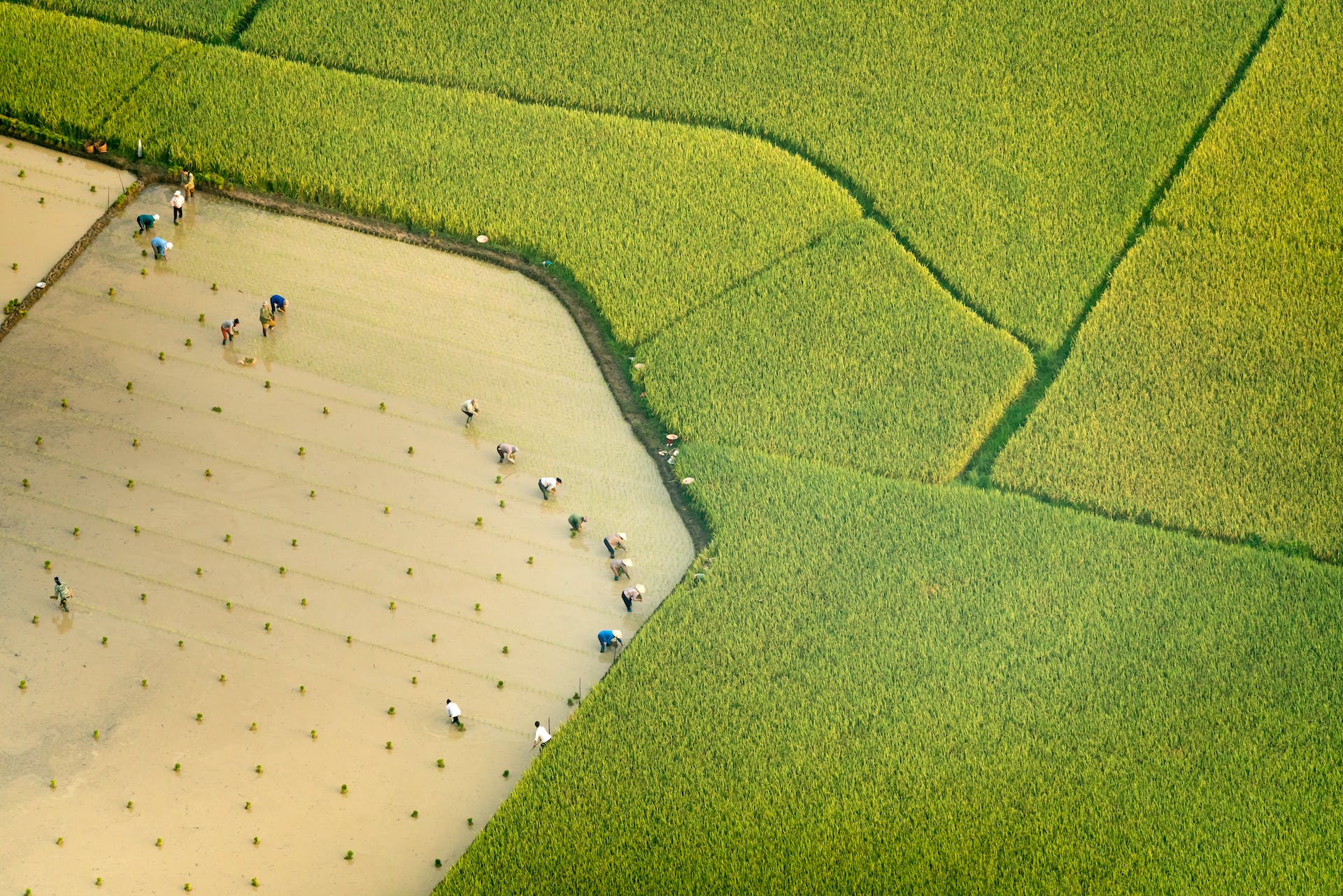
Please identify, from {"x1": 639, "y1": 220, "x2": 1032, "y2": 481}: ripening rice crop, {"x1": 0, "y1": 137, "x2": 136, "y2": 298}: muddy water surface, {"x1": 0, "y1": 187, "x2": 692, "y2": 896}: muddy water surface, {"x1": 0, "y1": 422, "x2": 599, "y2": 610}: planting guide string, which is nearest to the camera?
{"x1": 0, "y1": 187, "x2": 692, "y2": 896}: muddy water surface

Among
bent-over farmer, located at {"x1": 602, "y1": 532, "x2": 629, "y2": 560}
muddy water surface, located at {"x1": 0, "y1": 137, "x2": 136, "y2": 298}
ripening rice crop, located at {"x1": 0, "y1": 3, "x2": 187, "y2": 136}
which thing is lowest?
bent-over farmer, located at {"x1": 602, "y1": 532, "x2": 629, "y2": 560}

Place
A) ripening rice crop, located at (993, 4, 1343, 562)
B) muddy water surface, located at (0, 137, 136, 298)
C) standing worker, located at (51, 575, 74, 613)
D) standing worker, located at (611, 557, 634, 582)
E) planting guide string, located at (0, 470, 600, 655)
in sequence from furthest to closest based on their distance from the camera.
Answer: muddy water surface, located at (0, 137, 136, 298), ripening rice crop, located at (993, 4, 1343, 562), standing worker, located at (611, 557, 634, 582), planting guide string, located at (0, 470, 600, 655), standing worker, located at (51, 575, 74, 613)

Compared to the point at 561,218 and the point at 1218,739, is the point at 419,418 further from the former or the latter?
the point at 1218,739

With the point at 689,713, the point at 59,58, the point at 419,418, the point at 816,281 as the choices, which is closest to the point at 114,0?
the point at 59,58

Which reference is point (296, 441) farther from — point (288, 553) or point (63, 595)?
point (63, 595)

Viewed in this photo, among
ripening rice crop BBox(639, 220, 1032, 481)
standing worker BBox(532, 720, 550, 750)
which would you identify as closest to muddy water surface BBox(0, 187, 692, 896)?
standing worker BBox(532, 720, 550, 750)

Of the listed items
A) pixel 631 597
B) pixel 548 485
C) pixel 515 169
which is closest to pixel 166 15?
pixel 515 169

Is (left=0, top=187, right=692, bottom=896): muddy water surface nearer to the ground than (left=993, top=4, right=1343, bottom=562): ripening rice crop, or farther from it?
farther from it

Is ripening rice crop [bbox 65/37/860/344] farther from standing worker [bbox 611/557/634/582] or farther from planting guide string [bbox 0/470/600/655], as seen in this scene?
planting guide string [bbox 0/470/600/655]

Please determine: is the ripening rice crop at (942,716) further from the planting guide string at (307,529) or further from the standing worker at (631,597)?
the planting guide string at (307,529)
